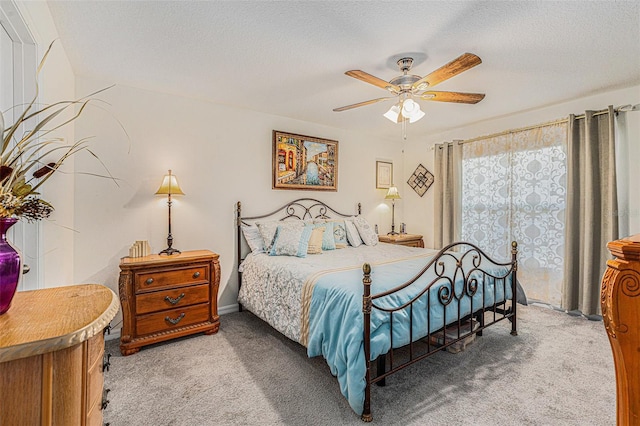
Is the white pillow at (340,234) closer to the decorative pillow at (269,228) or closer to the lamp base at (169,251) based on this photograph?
the decorative pillow at (269,228)

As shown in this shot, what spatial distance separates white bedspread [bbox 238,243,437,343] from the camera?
2449 mm

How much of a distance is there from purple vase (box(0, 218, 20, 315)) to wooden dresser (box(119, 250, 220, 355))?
1760 millimetres

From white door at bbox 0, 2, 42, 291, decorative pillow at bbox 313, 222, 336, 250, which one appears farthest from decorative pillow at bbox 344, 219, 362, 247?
white door at bbox 0, 2, 42, 291

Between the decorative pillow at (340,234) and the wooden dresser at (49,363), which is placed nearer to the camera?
the wooden dresser at (49,363)

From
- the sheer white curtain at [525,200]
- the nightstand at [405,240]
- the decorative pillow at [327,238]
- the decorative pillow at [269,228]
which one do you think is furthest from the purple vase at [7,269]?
the sheer white curtain at [525,200]

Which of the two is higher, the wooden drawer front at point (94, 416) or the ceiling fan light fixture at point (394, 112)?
the ceiling fan light fixture at point (394, 112)

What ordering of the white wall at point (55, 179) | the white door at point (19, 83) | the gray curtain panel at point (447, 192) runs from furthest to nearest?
the gray curtain panel at point (447, 192), the white wall at point (55, 179), the white door at point (19, 83)

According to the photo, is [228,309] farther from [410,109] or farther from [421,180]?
[421,180]

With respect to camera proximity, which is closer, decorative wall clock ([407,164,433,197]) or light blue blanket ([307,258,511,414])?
light blue blanket ([307,258,511,414])

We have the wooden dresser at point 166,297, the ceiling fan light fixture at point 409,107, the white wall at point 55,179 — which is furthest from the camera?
the wooden dresser at point 166,297

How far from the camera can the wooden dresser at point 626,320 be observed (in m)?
0.81

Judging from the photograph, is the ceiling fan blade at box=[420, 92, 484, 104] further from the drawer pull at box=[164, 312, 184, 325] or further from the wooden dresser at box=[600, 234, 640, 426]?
the drawer pull at box=[164, 312, 184, 325]

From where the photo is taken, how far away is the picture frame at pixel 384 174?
5162mm

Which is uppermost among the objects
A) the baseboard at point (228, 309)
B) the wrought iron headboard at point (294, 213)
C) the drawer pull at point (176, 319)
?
the wrought iron headboard at point (294, 213)
